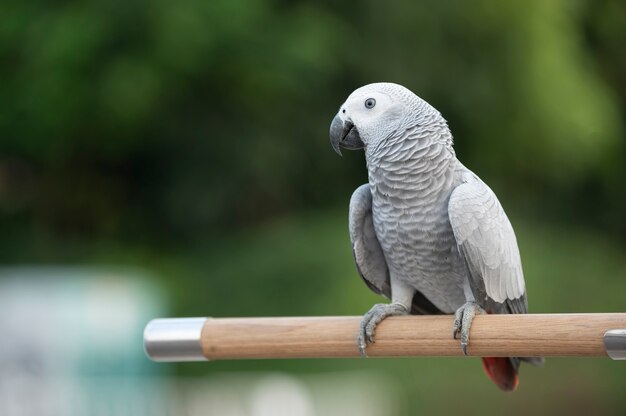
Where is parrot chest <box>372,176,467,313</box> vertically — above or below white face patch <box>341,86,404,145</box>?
below

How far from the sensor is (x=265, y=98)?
2.64 metres

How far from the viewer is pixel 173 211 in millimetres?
2865

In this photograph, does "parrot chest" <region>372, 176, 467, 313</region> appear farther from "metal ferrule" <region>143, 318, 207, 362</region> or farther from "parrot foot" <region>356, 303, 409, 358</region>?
"metal ferrule" <region>143, 318, 207, 362</region>

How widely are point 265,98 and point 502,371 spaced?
184 cm

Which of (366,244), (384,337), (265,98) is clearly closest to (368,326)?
(384,337)

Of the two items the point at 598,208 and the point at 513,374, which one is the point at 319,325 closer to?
the point at 513,374

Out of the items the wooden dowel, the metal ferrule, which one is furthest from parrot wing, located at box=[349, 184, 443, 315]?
the metal ferrule

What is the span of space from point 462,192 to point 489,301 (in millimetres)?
151

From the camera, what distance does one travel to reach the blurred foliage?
244 cm

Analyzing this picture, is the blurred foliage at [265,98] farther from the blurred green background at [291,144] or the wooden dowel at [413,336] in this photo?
the wooden dowel at [413,336]

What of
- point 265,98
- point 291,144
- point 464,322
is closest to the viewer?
point 464,322

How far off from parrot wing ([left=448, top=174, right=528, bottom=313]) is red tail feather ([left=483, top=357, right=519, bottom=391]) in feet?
0.38

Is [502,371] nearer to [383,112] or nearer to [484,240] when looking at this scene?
[484,240]

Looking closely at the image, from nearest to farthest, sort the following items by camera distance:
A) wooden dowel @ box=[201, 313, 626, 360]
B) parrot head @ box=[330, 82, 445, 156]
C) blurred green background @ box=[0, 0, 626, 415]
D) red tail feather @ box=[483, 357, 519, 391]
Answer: wooden dowel @ box=[201, 313, 626, 360] → parrot head @ box=[330, 82, 445, 156] → red tail feather @ box=[483, 357, 519, 391] → blurred green background @ box=[0, 0, 626, 415]
